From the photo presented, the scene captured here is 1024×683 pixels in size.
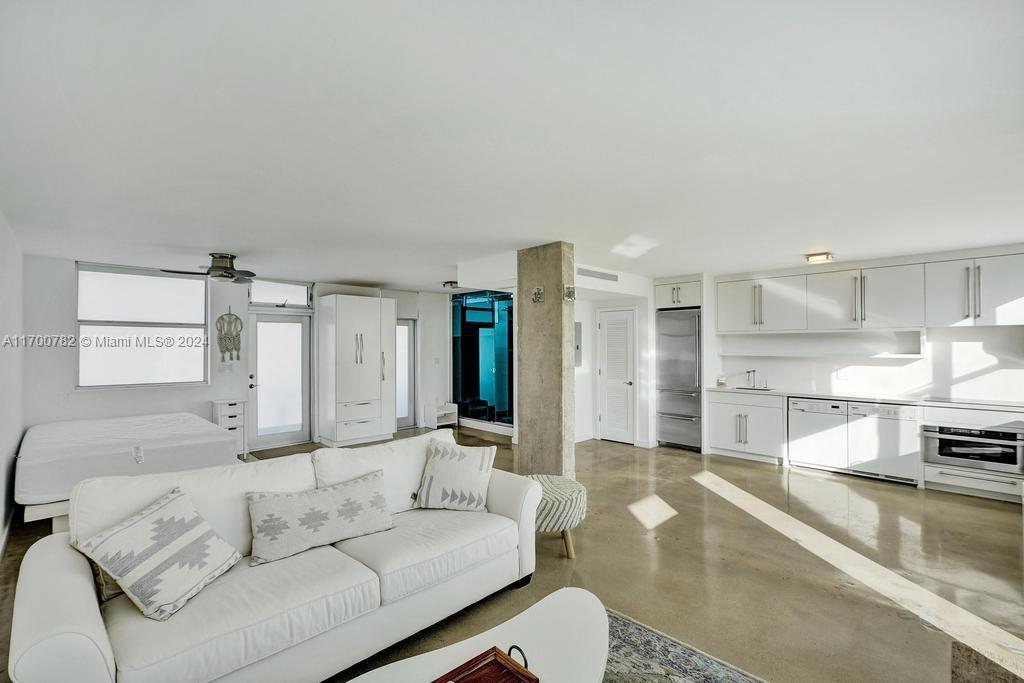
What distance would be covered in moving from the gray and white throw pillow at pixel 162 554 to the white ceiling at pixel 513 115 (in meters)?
1.71

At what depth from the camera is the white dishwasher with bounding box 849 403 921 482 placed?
488 cm

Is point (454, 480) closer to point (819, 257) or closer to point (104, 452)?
point (104, 452)

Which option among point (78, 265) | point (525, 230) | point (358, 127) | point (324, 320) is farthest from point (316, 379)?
point (358, 127)

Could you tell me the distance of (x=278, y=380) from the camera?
273 inches

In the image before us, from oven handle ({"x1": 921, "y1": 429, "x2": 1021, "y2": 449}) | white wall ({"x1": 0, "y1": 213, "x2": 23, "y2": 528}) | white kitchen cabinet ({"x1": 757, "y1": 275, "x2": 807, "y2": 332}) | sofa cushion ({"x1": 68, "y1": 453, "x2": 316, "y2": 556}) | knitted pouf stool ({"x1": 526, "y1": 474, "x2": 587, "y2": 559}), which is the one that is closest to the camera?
sofa cushion ({"x1": 68, "y1": 453, "x2": 316, "y2": 556})

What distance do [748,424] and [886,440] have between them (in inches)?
54.4

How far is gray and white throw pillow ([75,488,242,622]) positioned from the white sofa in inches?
2.1

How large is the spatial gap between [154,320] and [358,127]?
208 inches

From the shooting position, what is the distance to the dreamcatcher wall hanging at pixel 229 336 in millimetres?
6328

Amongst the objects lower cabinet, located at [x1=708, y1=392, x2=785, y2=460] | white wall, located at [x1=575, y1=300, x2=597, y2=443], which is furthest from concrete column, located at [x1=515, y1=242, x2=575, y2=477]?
lower cabinet, located at [x1=708, y1=392, x2=785, y2=460]

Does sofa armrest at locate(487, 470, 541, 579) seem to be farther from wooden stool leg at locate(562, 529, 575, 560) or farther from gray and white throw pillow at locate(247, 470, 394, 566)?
gray and white throw pillow at locate(247, 470, 394, 566)

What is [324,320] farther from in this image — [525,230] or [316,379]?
[525,230]

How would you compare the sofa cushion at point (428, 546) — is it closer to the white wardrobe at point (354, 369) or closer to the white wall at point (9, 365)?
the white wall at point (9, 365)

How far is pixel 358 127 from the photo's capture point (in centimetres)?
216
